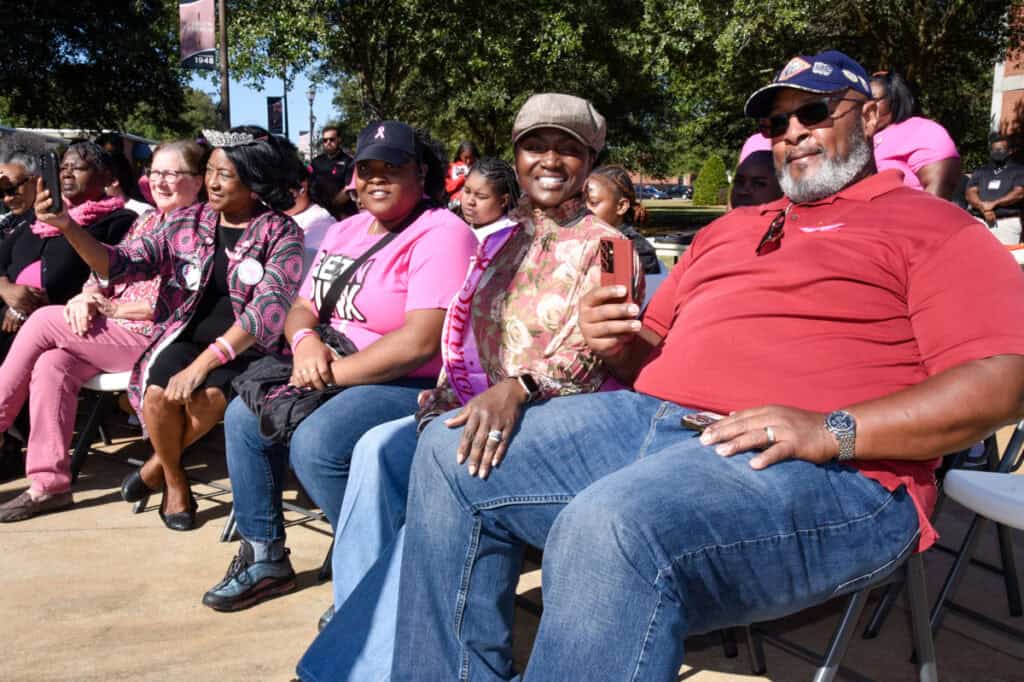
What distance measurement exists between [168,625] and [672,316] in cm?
207

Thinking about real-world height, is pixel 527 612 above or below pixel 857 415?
below

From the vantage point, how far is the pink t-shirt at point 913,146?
3.97 m

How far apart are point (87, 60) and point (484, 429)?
21599mm

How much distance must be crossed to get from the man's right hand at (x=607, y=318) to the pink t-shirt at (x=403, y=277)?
1.04 m

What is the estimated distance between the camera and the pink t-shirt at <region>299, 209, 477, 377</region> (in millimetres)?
3236

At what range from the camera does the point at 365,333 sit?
3.39 m

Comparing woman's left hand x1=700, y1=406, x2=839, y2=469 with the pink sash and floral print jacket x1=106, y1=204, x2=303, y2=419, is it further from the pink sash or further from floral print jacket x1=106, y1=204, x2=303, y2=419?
floral print jacket x1=106, y1=204, x2=303, y2=419

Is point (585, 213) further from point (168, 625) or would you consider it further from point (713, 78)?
point (713, 78)

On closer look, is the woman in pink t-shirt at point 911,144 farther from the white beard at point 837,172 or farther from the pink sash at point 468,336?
the pink sash at point 468,336

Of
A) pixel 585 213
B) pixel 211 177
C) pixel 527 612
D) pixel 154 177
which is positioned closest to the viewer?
pixel 585 213

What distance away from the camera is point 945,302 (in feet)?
6.63

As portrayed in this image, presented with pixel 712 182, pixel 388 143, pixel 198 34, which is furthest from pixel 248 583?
pixel 712 182

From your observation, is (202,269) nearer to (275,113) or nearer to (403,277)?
(403,277)

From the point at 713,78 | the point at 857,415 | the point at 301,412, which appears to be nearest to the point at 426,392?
the point at 301,412
